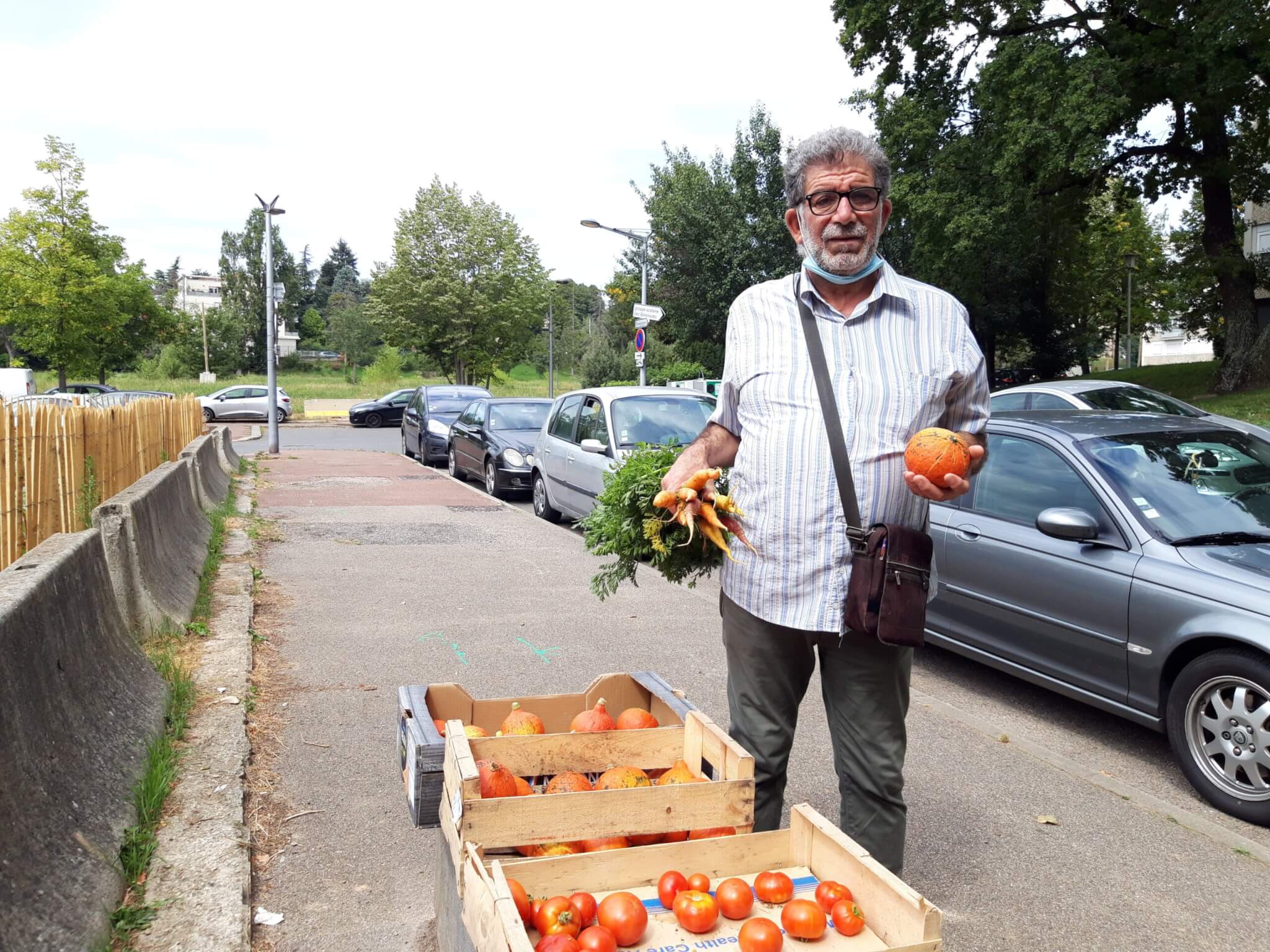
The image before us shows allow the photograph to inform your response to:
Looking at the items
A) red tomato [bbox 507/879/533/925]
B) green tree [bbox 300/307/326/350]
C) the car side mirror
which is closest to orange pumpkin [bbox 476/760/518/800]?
red tomato [bbox 507/879/533/925]

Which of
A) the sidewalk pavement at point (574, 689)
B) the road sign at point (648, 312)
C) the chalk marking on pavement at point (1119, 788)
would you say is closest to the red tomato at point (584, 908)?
the sidewalk pavement at point (574, 689)

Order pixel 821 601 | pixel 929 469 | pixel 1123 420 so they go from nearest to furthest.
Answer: pixel 929 469 < pixel 821 601 < pixel 1123 420

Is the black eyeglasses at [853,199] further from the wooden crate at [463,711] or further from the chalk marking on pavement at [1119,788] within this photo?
the chalk marking on pavement at [1119,788]

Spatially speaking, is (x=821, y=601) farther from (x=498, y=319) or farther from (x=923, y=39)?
(x=498, y=319)

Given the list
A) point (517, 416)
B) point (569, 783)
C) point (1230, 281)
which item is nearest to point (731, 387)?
point (569, 783)

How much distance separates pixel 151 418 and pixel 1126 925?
1060 centimetres

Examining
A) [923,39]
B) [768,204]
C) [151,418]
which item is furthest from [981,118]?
[151,418]

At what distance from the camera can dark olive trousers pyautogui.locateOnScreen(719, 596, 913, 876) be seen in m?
2.81

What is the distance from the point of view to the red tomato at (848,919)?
226 centimetres

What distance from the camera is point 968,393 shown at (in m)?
2.87

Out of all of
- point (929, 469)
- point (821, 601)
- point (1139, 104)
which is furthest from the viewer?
point (1139, 104)

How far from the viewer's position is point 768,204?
119 feet

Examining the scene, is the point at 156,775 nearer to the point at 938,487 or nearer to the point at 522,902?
the point at 522,902

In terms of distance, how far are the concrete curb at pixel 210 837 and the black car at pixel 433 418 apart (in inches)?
564
